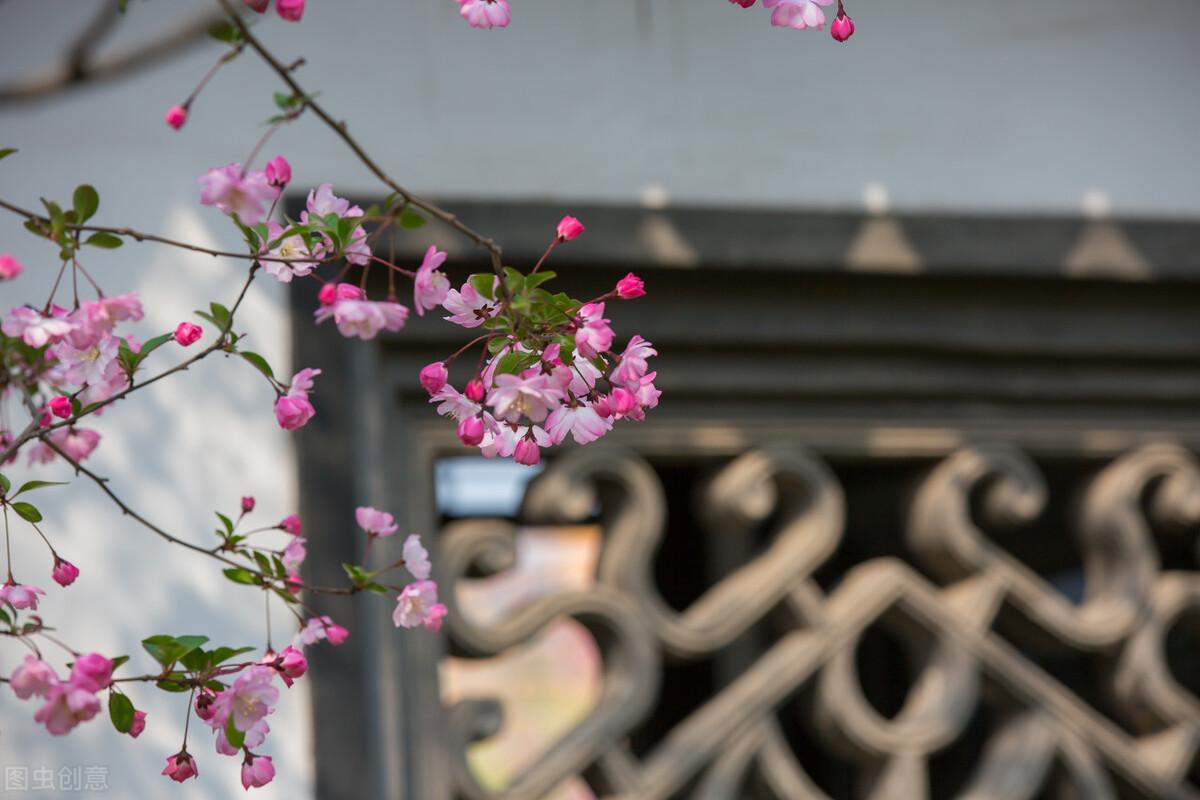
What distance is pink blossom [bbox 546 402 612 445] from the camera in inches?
43.7

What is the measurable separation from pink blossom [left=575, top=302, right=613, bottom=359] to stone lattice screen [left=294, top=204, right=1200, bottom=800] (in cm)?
132

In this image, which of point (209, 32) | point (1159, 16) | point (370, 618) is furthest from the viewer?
point (1159, 16)

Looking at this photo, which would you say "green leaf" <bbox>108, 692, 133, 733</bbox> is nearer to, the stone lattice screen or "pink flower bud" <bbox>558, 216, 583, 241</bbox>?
"pink flower bud" <bbox>558, 216, 583, 241</bbox>

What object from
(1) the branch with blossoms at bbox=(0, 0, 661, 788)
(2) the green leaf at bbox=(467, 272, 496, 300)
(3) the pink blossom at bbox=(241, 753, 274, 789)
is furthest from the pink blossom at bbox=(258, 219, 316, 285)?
(3) the pink blossom at bbox=(241, 753, 274, 789)

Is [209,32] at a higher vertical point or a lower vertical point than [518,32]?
lower

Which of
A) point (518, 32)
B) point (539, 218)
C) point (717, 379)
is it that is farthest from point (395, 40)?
point (717, 379)

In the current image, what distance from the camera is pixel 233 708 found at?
3.54 feet

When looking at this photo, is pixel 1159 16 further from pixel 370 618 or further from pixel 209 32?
pixel 209 32

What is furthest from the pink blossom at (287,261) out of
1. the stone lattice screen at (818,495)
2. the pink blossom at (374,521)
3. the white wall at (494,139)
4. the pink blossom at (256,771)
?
the stone lattice screen at (818,495)

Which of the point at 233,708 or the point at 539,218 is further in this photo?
the point at 539,218

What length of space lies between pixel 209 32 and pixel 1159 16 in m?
2.20

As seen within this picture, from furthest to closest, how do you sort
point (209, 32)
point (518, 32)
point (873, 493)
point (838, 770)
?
point (838, 770) < point (873, 493) < point (518, 32) < point (209, 32)

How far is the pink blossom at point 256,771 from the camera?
1144mm

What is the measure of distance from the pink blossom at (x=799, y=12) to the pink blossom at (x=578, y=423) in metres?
0.31
